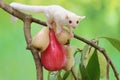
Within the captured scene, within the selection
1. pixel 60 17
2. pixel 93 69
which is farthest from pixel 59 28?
pixel 93 69

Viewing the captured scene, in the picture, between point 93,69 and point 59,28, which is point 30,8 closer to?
point 59,28

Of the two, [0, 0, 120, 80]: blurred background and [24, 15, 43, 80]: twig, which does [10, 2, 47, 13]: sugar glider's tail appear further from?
[0, 0, 120, 80]: blurred background

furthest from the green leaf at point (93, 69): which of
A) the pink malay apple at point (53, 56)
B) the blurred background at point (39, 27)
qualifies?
the blurred background at point (39, 27)

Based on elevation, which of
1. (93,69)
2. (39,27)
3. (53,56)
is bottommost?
(39,27)

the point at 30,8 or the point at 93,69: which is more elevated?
the point at 30,8

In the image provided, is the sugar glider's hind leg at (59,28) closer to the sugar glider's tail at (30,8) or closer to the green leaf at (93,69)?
the sugar glider's tail at (30,8)

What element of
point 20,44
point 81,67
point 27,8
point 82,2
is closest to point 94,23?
point 82,2
